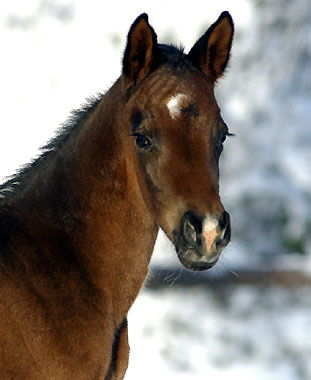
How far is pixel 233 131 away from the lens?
10.5m

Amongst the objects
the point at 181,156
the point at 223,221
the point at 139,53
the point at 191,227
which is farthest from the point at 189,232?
the point at 139,53

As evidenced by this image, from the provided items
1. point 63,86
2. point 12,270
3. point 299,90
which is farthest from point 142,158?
point 299,90

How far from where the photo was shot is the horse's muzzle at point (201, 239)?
8.61 feet

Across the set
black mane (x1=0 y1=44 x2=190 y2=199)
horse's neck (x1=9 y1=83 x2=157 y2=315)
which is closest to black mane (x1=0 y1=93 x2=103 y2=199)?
black mane (x1=0 y1=44 x2=190 y2=199)

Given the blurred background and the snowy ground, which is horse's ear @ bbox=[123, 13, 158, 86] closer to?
the blurred background

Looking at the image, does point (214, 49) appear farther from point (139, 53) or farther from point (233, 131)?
point (233, 131)

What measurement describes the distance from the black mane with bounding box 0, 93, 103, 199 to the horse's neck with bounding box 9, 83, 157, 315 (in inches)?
4.3

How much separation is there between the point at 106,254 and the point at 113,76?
25.4ft

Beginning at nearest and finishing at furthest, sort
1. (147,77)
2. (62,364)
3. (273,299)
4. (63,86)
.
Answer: (62,364) < (147,77) < (273,299) < (63,86)

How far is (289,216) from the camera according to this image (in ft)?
33.2

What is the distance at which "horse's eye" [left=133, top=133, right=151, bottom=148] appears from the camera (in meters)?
2.82

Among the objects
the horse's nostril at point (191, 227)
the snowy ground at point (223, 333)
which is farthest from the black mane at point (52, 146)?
the snowy ground at point (223, 333)

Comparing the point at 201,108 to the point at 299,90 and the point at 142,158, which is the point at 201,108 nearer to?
the point at 142,158

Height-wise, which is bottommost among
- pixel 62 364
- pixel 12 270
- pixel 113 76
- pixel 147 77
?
pixel 113 76
